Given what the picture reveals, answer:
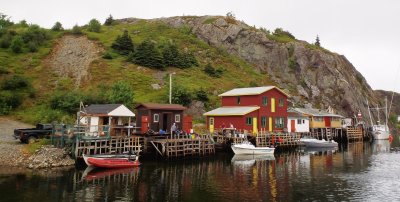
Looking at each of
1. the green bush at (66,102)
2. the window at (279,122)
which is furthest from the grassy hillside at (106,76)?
the window at (279,122)

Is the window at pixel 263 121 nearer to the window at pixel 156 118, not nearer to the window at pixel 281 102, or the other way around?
the window at pixel 281 102

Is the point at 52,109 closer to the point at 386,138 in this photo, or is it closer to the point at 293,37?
the point at 386,138

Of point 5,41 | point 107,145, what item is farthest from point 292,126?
point 5,41

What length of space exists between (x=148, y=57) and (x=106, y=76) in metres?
15.6

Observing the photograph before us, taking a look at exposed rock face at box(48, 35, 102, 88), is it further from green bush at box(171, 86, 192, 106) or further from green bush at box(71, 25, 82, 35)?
green bush at box(171, 86, 192, 106)

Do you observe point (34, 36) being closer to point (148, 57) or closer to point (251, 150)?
point (148, 57)

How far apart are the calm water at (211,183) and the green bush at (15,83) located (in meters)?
39.5

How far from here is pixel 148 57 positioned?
310 feet

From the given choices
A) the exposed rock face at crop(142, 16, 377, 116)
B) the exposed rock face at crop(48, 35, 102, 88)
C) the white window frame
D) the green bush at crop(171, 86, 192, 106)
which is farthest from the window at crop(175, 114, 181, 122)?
the exposed rock face at crop(142, 16, 377, 116)

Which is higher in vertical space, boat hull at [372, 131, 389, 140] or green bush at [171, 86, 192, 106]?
green bush at [171, 86, 192, 106]

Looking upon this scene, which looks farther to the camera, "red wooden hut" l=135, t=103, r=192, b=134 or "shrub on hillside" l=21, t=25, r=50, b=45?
"shrub on hillside" l=21, t=25, r=50, b=45

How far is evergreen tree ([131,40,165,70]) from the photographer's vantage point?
9369cm

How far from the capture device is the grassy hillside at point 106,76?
6330 cm

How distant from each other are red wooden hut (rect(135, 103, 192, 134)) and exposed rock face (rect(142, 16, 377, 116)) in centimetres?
5435
